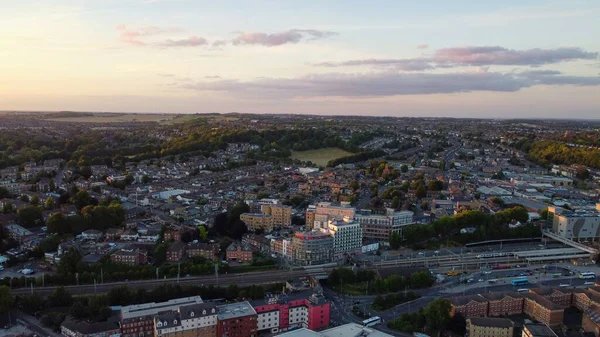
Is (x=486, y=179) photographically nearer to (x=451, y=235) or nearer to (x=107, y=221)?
(x=451, y=235)

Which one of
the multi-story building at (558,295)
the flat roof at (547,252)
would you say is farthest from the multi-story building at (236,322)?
the flat roof at (547,252)

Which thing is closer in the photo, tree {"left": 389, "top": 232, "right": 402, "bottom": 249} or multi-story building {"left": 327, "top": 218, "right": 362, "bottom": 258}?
multi-story building {"left": 327, "top": 218, "right": 362, "bottom": 258}

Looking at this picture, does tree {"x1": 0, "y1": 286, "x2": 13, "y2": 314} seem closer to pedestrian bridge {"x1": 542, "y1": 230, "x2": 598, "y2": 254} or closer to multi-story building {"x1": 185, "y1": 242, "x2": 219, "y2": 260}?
multi-story building {"x1": 185, "y1": 242, "x2": 219, "y2": 260}

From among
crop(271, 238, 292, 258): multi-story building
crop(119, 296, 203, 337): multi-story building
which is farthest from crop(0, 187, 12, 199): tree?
crop(119, 296, 203, 337): multi-story building

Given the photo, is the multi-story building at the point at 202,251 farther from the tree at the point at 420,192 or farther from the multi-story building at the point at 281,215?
the tree at the point at 420,192

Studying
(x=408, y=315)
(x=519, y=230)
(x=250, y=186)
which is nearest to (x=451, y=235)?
(x=519, y=230)
